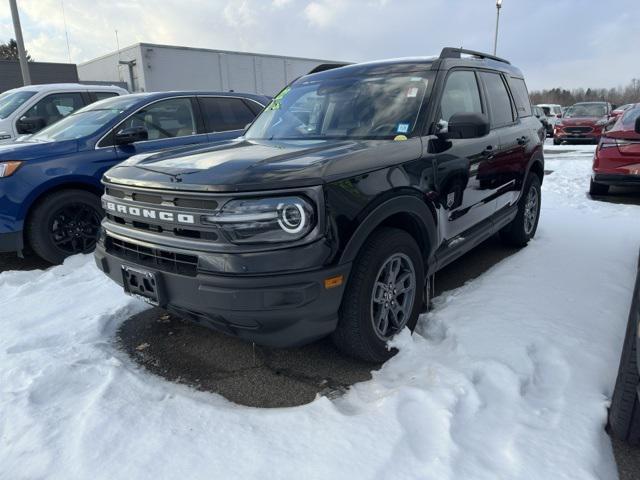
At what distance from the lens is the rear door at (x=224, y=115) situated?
5887mm

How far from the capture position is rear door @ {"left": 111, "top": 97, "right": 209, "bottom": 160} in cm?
520

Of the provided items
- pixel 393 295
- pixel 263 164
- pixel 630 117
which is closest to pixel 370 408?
pixel 393 295

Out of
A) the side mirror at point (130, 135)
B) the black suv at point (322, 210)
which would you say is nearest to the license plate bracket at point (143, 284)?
the black suv at point (322, 210)

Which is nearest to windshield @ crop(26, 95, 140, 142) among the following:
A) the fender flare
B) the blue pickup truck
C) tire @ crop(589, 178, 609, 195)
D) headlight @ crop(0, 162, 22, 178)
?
the blue pickup truck

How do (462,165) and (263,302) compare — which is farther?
(462,165)

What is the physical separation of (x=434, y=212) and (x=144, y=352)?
209cm

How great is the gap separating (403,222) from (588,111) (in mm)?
18992

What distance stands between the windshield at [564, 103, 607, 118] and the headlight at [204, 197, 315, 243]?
19.3 metres

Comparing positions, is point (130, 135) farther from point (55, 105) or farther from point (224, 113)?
point (55, 105)

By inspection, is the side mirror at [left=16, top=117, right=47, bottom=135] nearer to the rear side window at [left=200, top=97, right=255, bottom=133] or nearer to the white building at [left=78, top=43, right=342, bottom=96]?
the rear side window at [left=200, top=97, right=255, bottom=133]

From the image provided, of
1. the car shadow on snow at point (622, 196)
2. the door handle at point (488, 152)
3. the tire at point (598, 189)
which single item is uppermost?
the door handle at point (488, 152)

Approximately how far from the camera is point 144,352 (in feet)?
10.1

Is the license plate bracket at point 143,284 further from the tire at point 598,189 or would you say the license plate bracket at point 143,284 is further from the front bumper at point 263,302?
the tire at point 598,189

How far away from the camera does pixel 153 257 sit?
2.59 m
